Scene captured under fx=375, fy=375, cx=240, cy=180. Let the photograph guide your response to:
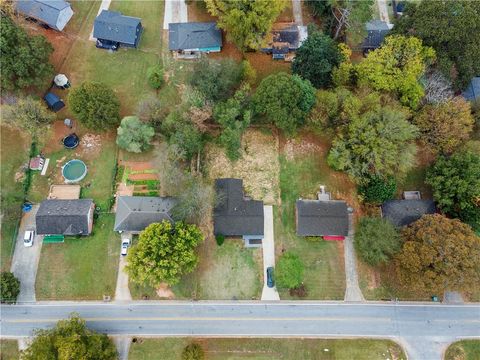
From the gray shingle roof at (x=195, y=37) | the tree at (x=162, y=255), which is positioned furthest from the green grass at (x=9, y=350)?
the gray shingle roof at (x=195, y=37)

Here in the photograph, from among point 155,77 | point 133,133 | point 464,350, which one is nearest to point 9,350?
Answer: point 133,133

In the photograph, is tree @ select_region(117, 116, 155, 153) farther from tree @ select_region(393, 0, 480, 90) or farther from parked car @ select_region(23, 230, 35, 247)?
tree @ select_region(393, 0, 480, 90)

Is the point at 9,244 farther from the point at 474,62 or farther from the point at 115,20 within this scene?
the point at 474,62

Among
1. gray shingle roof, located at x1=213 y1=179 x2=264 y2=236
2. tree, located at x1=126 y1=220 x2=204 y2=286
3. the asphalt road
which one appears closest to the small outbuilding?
tree, located at x1=126 y1=220 x2=204 y2=286

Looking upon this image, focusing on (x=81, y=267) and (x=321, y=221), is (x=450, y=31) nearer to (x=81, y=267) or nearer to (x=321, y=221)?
(x=321, y=221)

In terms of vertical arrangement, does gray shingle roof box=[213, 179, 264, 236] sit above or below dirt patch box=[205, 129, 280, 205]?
below

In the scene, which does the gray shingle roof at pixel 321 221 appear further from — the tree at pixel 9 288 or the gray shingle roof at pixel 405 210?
→ the tree at pixel 9 288

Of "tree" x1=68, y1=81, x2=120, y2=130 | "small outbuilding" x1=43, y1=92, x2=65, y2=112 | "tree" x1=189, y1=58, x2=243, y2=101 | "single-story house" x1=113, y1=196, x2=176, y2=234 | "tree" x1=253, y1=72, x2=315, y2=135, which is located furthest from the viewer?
"small outbuilding" x1=43, y1=92, x2=65, y2=112

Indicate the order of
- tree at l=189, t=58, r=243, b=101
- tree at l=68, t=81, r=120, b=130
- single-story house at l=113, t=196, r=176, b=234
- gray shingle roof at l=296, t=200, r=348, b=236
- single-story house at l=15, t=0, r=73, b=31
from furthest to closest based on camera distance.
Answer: single-story house at l=15, t=0, r=73, b=31 < tree at l=189, t=58, r=243, b=101 < tree at l=68, t=81, r=120, b=130 < gray shingle roof at l=296, t=200, r=348, b=236 < single-story house at l=113, t=196, r=176, b=234
